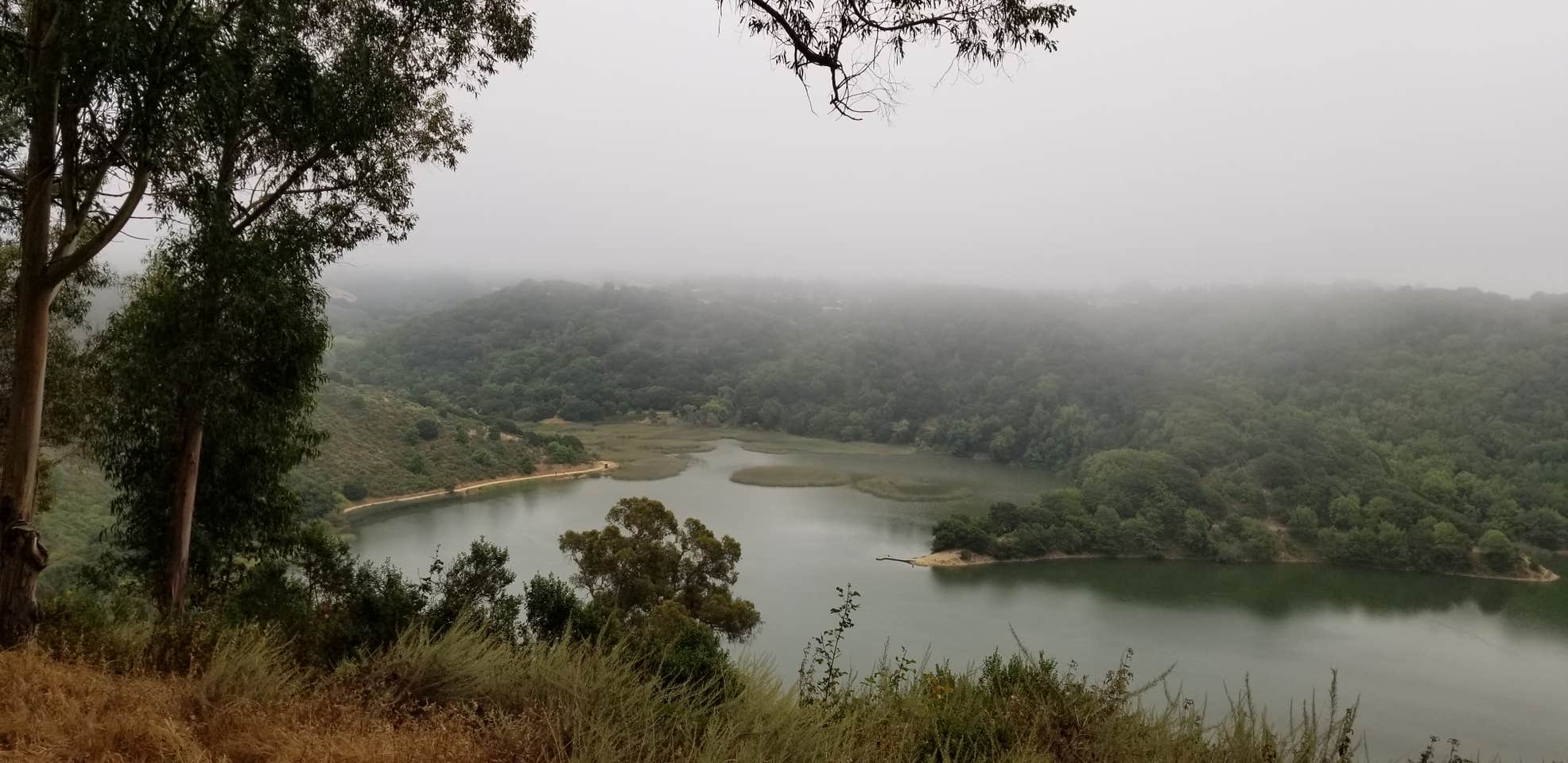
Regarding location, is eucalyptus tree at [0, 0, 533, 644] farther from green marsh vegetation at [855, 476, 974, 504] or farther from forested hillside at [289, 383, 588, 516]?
green marsh vegetation at [855, 476, 974, 504]

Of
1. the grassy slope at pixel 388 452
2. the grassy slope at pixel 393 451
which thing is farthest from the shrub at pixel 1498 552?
the grassy slope at pixel 388 452

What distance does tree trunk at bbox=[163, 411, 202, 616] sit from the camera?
4.82m

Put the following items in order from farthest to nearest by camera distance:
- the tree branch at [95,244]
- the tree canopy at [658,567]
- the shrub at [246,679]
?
the tree canopy at [658,567]
the tree branch at [95,244]
the shrub at [246,679]

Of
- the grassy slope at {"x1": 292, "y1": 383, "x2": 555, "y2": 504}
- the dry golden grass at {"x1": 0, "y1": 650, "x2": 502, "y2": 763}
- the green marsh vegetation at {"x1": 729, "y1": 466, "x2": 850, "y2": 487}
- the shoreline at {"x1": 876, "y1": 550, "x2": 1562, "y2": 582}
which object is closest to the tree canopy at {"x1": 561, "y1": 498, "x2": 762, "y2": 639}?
the dry golden grass at {"x1": 0, "y1": 650, "x2": 502, "y2": 763}

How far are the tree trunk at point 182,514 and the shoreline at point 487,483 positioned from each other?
71.3 ft

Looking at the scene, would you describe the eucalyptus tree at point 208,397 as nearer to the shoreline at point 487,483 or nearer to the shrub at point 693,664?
the shrub at point 693,664

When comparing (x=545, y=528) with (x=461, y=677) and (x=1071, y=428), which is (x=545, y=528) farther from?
(x=1071, y=428)

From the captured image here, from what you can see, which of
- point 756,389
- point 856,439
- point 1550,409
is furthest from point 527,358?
point 1550,409

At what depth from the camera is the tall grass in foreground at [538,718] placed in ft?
6.73

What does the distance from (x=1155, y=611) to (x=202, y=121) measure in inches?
854

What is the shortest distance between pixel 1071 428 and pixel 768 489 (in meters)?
21.9

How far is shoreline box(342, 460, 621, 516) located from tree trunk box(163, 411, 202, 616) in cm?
2172

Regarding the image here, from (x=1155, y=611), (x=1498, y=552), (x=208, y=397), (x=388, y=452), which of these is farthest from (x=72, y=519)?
(x=1498, y=552)

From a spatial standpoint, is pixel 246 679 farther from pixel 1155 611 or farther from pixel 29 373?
pixel 1155 611
